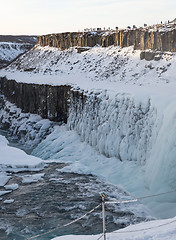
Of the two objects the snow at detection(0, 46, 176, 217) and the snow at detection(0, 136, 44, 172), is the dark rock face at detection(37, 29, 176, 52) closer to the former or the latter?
the snow at detection(0, 46, 176, 217)

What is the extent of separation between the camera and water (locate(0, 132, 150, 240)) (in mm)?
10641

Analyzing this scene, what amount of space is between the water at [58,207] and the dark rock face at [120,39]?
15.5 metres

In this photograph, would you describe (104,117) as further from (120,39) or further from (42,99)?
(120,39)

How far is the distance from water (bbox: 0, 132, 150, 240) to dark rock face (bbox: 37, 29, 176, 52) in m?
15.5

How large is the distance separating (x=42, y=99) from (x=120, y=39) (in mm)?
10165

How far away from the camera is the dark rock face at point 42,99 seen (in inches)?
1153

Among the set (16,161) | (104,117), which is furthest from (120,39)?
→ (16,161)

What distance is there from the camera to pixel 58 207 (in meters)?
12.3

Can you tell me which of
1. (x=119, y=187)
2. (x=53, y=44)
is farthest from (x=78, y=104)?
(x=53, y=44)

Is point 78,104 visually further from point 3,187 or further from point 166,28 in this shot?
point 3,187

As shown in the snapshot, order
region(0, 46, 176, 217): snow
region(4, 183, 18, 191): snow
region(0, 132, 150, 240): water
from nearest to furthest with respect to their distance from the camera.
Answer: region(0, 132, 150, 240): water → region(4, 183, 18, 191): snow → region(0, 46, 176, 217): snow

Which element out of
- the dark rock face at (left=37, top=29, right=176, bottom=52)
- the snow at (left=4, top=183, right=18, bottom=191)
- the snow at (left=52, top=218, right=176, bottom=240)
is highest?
the dark rock face at (left=37, top=29, right=176, bottom=52)

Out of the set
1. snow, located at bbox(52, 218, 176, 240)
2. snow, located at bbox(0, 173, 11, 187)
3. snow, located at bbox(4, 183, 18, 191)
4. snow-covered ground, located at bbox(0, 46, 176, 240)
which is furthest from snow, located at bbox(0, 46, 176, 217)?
snow, located at bbox(52, 218, 176, 240)

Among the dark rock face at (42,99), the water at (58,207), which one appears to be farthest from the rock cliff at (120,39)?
Answer: the water at (58,207)
